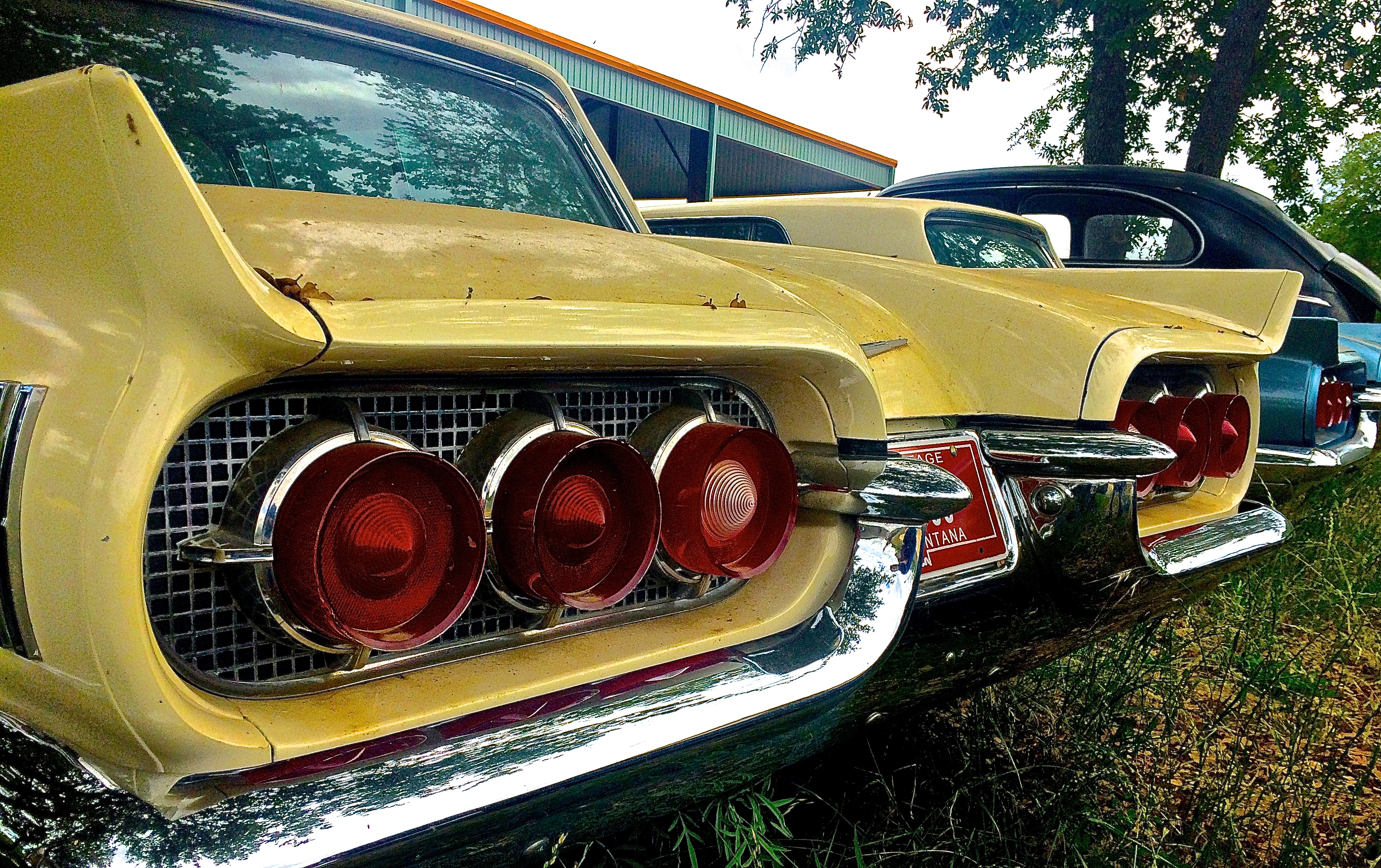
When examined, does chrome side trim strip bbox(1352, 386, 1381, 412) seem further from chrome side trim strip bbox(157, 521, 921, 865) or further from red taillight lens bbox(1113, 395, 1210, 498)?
chrome side trim strip bbox(157, 521, 921, 865)

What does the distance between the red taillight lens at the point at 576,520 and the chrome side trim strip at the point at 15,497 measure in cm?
44

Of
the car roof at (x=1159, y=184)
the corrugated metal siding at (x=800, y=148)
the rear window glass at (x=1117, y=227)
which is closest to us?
the car roof at (x=1159, y=184)

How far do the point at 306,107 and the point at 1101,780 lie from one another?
7.08 feet

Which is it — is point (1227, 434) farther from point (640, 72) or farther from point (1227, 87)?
point (640, 72)

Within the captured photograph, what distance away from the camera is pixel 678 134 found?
1505 cm

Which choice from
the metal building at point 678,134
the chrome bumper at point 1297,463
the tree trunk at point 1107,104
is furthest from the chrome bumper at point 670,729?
the tree trunk at point 1107,104

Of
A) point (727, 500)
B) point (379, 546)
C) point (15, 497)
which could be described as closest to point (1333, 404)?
point (727, 500)

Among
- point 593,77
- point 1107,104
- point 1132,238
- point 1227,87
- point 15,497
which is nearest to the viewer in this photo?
Answer: point 15,497

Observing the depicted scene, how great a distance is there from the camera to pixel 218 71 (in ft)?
5.44

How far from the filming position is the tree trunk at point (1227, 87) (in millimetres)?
9469

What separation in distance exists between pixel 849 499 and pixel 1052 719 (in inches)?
52.2

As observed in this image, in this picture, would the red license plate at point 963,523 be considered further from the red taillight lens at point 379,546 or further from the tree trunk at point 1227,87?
the tree trunk at point 1227,87

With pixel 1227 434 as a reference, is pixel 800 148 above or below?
above

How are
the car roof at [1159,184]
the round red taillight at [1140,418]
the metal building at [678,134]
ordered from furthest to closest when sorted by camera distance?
the metal building at [678,134] → the car roof at [1159,184] → the round red taillight at [1140,418]
